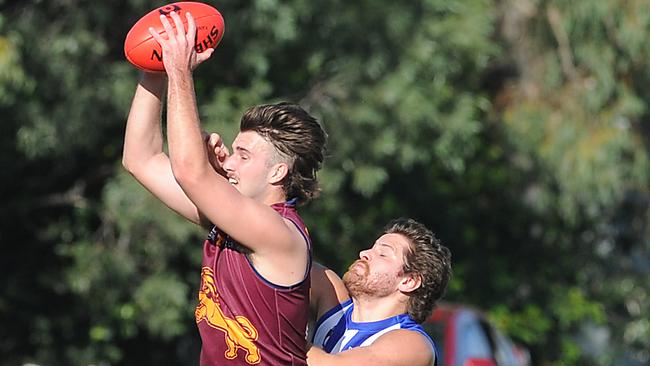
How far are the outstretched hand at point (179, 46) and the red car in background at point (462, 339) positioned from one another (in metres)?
6.78

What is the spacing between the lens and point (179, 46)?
450cm

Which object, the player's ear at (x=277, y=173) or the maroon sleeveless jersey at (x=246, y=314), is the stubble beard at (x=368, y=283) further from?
the player's ear at (x=277, y=173)

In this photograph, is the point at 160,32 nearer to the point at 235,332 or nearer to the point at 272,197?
the point at 272,197

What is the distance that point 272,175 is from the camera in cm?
479

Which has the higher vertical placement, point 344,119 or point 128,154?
point 128,154

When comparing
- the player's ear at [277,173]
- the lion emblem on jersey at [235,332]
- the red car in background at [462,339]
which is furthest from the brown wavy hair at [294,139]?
the red car in background at [462,339]

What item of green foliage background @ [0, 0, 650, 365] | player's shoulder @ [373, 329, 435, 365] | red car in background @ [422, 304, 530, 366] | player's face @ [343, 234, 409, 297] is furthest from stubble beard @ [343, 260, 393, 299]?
green foliage background @ [0, 0, 650, 365]

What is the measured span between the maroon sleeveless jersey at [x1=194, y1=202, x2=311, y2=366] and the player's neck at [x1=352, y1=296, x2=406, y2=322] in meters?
0.48

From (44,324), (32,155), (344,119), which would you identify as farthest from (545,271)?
(32,155)

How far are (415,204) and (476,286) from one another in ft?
6.70

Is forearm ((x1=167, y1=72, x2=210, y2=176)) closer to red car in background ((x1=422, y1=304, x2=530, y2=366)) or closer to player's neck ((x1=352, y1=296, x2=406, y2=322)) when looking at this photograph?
player's neck ((x1=352, y1=296, x2=406, y2=322))

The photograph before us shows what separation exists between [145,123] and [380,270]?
1.03 m

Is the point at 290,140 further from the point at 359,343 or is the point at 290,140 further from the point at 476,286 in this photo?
the point at 476,286

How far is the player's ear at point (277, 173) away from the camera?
189 inches
